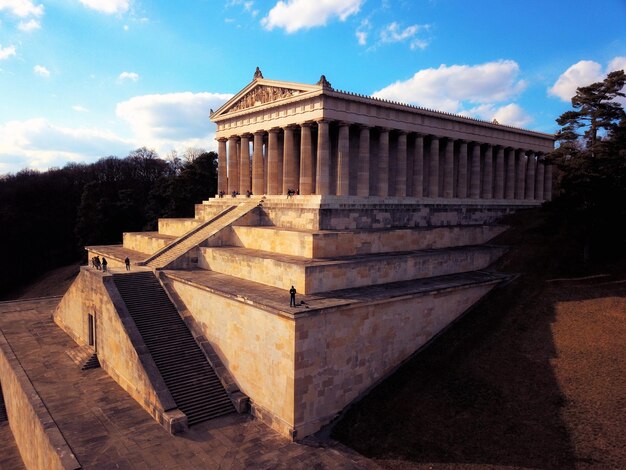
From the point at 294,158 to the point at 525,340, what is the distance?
2001 centimetres

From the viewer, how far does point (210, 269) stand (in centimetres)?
2447

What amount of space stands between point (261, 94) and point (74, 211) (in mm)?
44823

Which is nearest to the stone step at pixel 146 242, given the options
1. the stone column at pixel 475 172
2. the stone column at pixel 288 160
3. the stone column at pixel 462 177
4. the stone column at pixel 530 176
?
the stone column at pixel 288 160

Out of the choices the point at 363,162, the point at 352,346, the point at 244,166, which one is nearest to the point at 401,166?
the point at 363,162

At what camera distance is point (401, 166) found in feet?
104

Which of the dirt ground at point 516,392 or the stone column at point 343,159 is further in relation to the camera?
the stone column at point 343,159

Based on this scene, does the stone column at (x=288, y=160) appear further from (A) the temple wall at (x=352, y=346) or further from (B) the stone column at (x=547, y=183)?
(B) the stone column at (x=547, y=183)

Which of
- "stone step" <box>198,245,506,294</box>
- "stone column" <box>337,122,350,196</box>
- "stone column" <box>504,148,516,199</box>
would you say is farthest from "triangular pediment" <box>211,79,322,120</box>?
"stone column" <box>504,148,516,199</box>

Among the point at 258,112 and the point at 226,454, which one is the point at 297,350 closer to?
the point at 226,454

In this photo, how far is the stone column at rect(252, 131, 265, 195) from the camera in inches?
1294

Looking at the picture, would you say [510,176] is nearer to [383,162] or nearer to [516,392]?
[383,162]

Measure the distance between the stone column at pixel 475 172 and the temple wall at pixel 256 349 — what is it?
88.7ft

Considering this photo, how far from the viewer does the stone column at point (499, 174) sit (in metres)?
39.7

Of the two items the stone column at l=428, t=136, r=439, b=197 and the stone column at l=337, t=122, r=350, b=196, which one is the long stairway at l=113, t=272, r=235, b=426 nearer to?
the stone column at l=337, t=122, r=350, b=196
